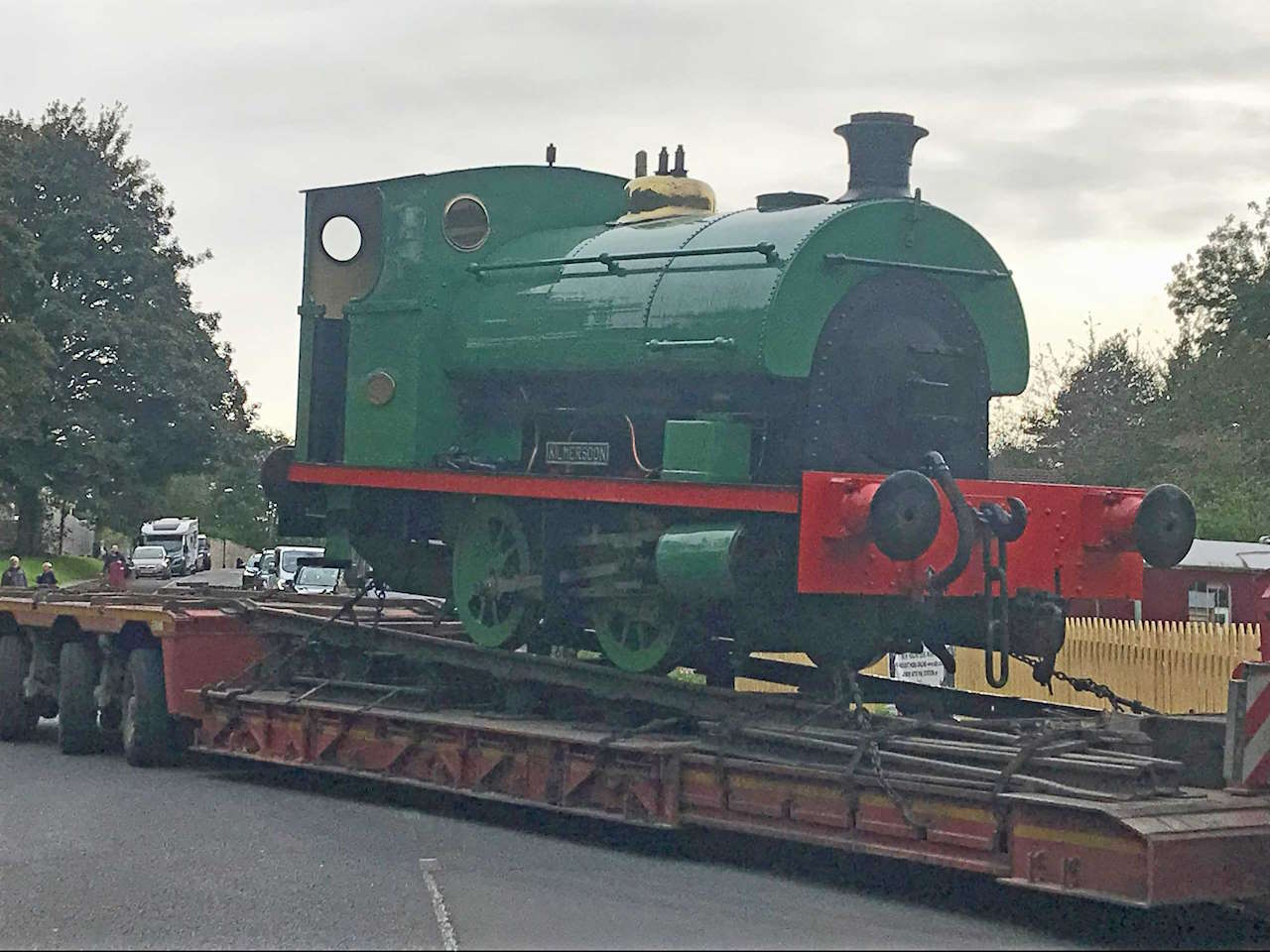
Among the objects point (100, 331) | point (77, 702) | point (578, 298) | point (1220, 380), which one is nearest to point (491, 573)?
point (578, 298)

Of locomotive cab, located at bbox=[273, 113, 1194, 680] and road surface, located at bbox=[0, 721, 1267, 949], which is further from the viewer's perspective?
locomotive cab, located at bbox=[273, 113, 1194, 680]

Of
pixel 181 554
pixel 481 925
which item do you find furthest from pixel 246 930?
pixel 181 554

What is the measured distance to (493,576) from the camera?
11.3m

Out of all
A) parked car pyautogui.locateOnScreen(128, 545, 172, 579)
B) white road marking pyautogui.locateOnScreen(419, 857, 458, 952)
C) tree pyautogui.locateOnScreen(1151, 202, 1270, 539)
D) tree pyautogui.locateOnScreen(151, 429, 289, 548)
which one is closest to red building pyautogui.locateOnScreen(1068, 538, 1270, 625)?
tree pyautogui.locateOnScreen(1151, 202, 1270, 539)

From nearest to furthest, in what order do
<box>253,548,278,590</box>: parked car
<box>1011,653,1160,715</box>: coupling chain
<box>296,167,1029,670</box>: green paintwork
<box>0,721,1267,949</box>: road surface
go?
<box>0,721,1267,949</box>: road surface → <box>1011,653,1160,715</box>: coupling chain → <box>296,167,1029,670</box>: green paintwork → <box>253,548,278,590</box>: parked car

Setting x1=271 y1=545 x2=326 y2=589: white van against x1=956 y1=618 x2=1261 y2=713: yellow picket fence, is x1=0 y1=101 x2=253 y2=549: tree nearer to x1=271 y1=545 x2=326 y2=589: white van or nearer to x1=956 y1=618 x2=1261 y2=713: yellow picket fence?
x1=271 y1=545 x2=326 y2=589: white van

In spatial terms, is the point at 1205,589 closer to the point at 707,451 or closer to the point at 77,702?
the point at 77,702

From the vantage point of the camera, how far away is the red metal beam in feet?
30.5

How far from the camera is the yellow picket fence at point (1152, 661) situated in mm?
17062

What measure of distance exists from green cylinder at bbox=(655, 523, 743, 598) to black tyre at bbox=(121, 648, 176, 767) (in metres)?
5.36

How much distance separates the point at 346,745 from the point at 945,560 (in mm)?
4477

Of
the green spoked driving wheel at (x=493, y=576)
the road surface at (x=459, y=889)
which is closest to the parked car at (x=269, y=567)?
the green spoked driving wheel at (x=493, y=576)

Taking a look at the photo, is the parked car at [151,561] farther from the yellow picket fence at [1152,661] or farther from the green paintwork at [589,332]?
the green paintwork at [589,332]

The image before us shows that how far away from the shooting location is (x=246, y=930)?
24.7ft
